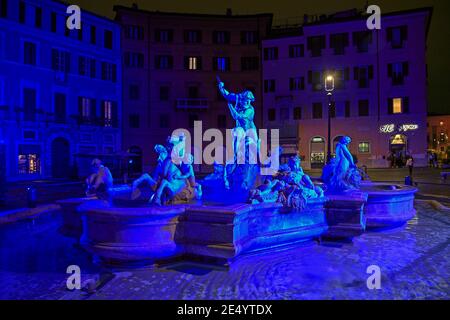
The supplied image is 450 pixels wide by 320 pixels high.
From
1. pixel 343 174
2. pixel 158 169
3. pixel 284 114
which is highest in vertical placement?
pixel 284 114

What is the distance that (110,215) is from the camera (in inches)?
232

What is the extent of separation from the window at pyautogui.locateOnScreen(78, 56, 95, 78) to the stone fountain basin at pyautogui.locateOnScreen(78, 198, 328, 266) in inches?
1160

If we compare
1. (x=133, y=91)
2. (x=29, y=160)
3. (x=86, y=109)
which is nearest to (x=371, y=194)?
(x=29, y=160)

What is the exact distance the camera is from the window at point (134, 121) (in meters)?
38.0

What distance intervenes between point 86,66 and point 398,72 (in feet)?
95.6

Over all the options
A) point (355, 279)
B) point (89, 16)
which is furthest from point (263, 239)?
point (89, 16)

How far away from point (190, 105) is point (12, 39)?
659 inches

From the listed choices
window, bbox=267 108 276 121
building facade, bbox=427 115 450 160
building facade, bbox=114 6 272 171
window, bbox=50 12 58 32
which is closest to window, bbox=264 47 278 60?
building facade, bbox=114 6 272 171

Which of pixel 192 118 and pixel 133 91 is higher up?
pixel 133 91

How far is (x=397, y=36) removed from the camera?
36.6 meters

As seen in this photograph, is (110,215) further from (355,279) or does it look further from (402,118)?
(402,118)

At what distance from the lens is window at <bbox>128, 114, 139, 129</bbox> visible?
38.0 meters

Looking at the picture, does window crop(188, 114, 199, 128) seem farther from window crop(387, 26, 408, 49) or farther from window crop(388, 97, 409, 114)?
window crop(387, 26, 408, 49)

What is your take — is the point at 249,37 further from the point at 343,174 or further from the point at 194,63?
the point at 343,174
